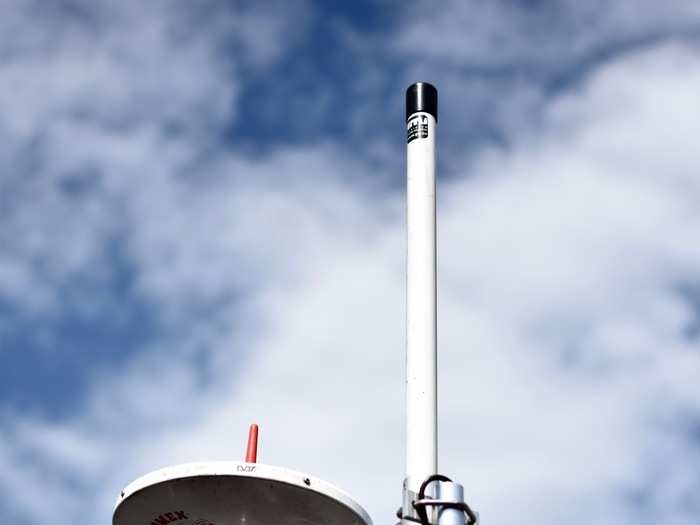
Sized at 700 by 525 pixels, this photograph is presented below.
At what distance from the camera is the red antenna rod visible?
21.6 feet

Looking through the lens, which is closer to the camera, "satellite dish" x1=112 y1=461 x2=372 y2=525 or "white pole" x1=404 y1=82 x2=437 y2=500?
"white pole" x1=404 y1=82 x2=437 y2=500

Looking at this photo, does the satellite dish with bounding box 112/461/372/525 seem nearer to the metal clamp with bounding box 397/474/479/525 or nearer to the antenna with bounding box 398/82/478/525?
the antenna with bounding box 398/82/478/525

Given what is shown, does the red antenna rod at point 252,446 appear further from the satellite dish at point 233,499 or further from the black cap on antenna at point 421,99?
the black cap on antenna at point 421,99

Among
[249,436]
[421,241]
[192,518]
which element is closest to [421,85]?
[421,241]

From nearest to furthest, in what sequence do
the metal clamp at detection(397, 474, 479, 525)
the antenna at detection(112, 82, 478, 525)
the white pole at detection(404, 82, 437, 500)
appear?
the metal clamp at detection(397, 474, 479, 525)
the white pole at detection(404, 82, 437, 500)
the antenna at detection(112, 82, 478, 525)

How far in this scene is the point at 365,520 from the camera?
6.67 m

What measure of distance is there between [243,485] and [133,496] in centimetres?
66

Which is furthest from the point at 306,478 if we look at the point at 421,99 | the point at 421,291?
the point at 421,99

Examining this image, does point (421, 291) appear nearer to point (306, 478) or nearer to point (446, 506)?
point (306, 478)

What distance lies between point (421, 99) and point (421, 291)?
1417 millimetres

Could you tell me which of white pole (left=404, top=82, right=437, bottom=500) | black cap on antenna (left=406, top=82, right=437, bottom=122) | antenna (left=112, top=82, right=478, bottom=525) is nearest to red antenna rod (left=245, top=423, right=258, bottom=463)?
antenna (left=112, top=82, right=478, bottom=525)

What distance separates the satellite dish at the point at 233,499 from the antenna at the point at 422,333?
69cm

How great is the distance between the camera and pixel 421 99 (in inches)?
291

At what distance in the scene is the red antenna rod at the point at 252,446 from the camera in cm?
659
